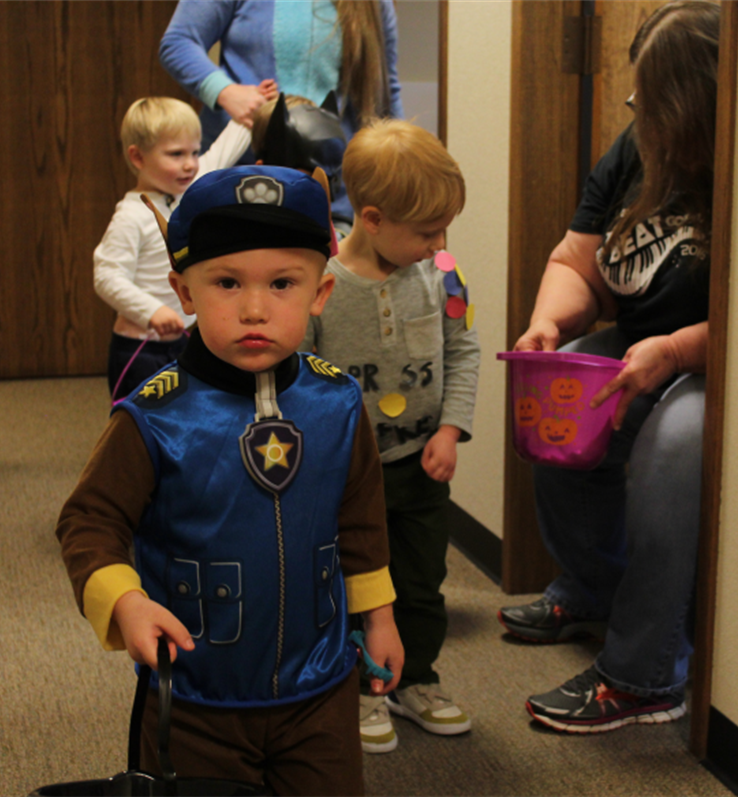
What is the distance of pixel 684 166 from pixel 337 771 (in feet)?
4.18

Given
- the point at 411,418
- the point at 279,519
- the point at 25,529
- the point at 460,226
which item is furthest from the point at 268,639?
the point at 25,529

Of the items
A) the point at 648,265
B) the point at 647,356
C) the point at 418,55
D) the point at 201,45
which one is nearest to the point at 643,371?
the point at 647,356

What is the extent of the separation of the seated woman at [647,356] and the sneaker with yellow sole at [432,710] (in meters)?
0.15

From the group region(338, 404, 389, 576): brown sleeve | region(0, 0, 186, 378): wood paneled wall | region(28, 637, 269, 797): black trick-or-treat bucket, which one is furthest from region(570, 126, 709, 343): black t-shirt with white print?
region(0, 0, 186, 378): wood paneled wall

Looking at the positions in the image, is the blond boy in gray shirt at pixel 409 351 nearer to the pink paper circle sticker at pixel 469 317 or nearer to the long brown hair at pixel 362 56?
the pink paper circle sticker at pixel 469 317

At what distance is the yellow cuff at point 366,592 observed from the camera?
45.1 inches

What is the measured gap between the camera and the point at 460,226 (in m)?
2.68

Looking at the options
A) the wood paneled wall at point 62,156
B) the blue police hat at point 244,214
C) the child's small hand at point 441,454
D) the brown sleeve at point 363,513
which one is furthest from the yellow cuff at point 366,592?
the wood paneled wall at point 62,156

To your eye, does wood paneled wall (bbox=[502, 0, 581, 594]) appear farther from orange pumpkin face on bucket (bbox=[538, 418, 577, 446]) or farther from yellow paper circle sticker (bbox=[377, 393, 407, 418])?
yellow paper circle sticker (bbox=[377, 393, 407, 418])

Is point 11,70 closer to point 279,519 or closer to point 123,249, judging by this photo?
point 123,249

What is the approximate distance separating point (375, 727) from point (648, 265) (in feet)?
3.26

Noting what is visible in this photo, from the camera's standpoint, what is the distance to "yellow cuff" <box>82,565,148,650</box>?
92cm

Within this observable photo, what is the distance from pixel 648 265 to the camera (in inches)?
72.6

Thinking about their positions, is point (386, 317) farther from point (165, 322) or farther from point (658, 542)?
point (165, 322)
